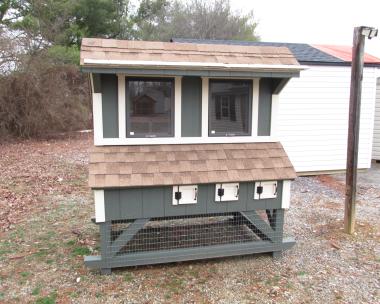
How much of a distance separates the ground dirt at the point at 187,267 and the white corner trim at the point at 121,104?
1353 mm

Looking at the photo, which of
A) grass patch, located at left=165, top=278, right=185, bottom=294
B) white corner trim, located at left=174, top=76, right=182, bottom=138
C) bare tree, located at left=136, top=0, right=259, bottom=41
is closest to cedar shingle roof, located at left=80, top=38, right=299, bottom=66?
white corner trim, located at left=174, top=76, right=182, bottom=138

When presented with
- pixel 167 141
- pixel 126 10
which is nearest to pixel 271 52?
pixel 167 141

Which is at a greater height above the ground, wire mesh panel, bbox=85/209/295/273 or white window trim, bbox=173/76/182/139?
white window trim, bbox=173/76/182/139

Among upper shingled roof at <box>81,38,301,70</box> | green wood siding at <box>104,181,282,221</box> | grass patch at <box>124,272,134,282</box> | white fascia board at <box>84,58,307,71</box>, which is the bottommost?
grass patch at <box>124,272,134,282</box>

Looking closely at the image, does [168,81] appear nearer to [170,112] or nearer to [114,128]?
[170,112]

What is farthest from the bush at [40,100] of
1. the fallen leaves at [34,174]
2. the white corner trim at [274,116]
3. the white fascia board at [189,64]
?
the white corner trim at [274,116]

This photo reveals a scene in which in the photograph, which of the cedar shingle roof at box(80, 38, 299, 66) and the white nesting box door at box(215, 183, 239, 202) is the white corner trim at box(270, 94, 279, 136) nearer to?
the cedar shingle roof at box(80, 38, 299, 66)

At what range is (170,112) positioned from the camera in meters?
3.24

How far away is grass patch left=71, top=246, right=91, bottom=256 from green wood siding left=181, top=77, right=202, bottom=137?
164cm

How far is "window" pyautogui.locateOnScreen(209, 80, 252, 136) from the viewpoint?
335 cm

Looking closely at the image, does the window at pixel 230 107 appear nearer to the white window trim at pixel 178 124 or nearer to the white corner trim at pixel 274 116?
the white window trim at pixel 178 124

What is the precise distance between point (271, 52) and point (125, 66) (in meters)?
1.58

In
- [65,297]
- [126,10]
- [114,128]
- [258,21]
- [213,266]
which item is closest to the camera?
[65,297]

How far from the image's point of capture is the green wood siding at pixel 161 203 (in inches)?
118
